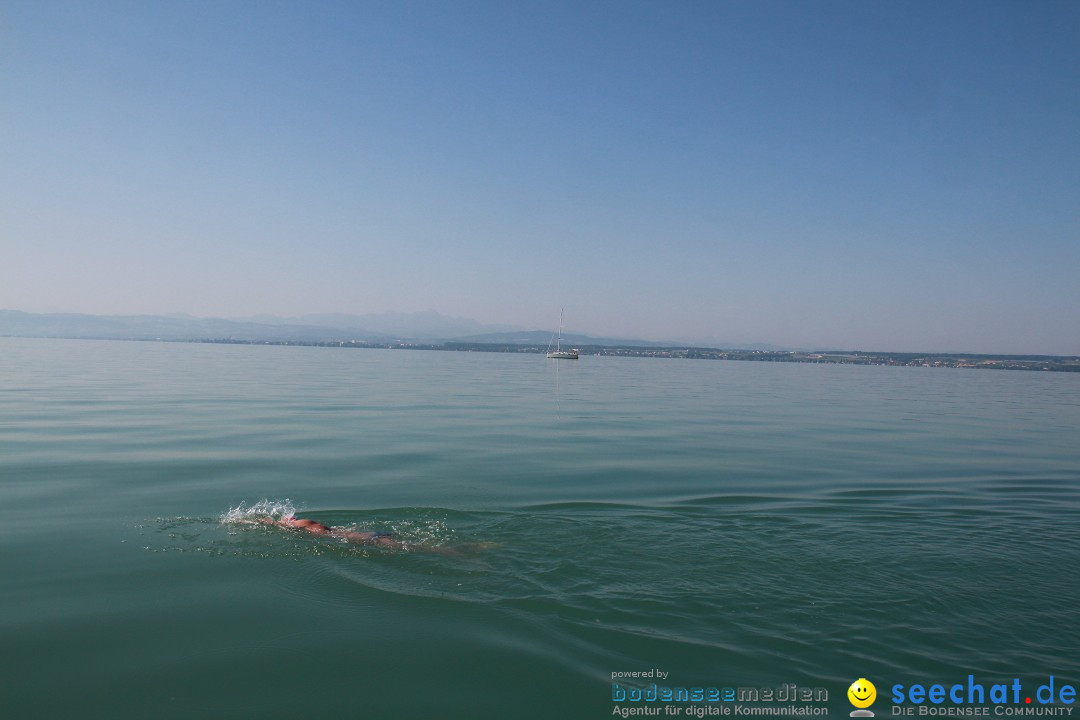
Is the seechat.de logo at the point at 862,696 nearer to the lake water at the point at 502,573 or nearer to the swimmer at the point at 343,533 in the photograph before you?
the lake water at the point at 502,573

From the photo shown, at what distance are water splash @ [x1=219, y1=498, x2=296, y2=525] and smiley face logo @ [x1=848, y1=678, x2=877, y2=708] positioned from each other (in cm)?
841

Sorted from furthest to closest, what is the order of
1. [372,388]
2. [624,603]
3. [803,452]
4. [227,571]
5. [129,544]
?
[372,388] < [803,452] < [129,544] < [227,571] < [624,603]

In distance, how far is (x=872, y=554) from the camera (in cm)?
1012

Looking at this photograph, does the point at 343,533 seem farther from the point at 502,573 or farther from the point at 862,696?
the point at 862,696

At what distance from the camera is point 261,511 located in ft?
38.3

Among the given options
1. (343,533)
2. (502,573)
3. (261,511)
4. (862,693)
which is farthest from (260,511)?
(862,693)

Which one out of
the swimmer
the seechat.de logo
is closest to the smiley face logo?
the seechat.de logo

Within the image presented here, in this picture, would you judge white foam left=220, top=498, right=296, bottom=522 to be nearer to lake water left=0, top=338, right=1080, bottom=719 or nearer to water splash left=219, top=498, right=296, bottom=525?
water splash left=219, top=498, right=296, bottom=525

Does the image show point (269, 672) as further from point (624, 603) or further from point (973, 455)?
point (973, 455)

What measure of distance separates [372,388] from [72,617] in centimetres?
3379

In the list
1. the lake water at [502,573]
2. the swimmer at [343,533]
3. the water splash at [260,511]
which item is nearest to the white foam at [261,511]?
the water splash at [260,511]

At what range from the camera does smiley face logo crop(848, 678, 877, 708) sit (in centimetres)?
609

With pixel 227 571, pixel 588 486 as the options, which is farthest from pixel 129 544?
pixel 588 486

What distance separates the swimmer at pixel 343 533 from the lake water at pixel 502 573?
0.19 meters
